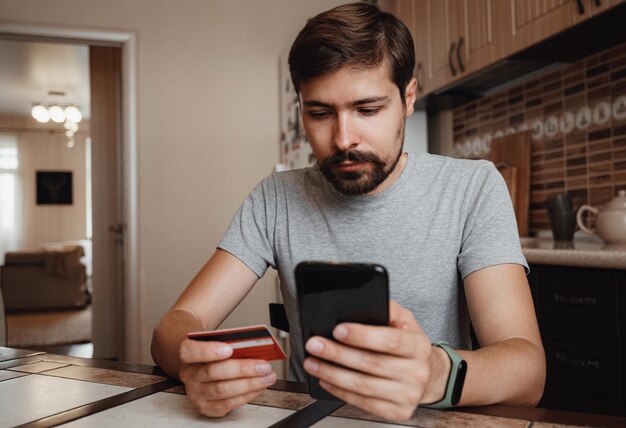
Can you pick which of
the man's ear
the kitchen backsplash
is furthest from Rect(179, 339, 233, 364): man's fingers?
the kitchen backsplash

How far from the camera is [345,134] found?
108 centimetres

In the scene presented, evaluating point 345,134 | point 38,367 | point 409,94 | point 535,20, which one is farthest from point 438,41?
point 38,367

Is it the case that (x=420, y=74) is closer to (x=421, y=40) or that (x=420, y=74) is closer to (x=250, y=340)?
(x=421, y=40)

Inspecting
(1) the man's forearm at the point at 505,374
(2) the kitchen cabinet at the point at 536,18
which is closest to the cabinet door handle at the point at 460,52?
(2) the kitchen cabinet at the point at 536,18

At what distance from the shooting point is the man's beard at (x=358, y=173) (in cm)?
111

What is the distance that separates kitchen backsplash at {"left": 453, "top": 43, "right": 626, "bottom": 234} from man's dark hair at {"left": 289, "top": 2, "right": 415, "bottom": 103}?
4.69 ft

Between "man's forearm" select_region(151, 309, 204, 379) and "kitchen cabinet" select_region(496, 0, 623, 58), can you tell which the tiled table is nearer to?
"man's forearm" select_region(151, 309, 204, 379)

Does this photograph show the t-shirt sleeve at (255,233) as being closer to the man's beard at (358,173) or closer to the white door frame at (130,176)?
the man's beard at (358,173)

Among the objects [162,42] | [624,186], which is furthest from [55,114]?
[624,186]

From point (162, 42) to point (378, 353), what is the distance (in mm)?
3226

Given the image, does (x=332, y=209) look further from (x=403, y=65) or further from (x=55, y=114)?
(x=55, y=114)

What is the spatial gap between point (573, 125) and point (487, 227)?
1586mm

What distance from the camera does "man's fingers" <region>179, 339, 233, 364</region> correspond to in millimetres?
712

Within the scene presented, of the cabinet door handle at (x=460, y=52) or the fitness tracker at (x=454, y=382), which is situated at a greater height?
the cabinet door handle at (x=460, y=52)
